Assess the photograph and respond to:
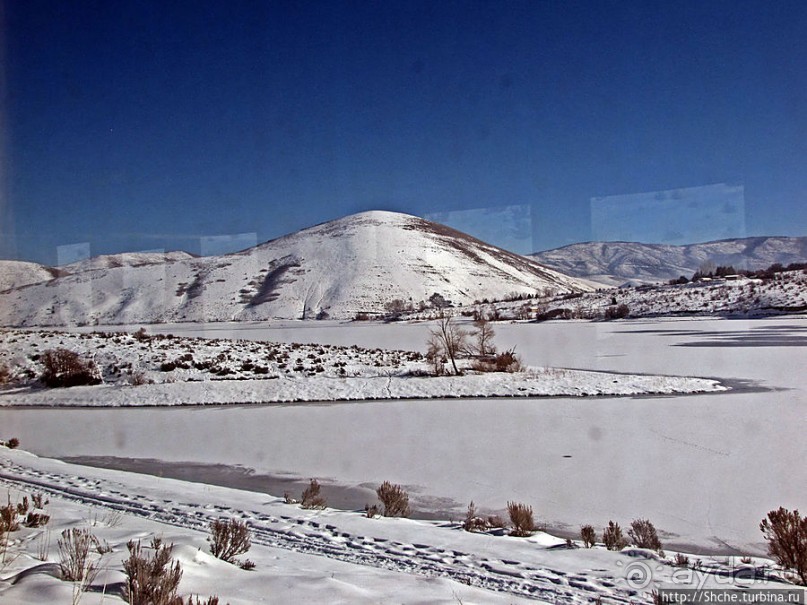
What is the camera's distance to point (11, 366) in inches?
773

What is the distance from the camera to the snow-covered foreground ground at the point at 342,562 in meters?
3.84

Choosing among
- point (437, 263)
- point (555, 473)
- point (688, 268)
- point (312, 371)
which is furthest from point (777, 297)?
point (437, 263)

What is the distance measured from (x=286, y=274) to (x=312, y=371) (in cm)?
5931

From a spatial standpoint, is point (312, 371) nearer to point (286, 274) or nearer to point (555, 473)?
point (555, 473)

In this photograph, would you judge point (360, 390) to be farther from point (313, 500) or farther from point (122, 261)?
point (122, 261)

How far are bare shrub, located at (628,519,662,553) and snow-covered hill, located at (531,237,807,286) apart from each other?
29429 mm

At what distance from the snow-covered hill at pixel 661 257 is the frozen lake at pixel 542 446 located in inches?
807

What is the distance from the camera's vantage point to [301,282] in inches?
2894

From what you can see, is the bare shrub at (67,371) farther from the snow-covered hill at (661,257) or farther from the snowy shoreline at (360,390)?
the snow-covered hill at (661,257)

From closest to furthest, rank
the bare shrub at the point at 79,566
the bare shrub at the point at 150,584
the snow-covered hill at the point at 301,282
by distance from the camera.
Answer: the bare shrub at the point at 150,584
the bare shrub at the point at 79,566
the snow-covered hill at the point at 301,282

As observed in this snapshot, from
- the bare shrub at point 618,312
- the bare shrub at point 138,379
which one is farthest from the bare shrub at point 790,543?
the bare shrub at point 618,312

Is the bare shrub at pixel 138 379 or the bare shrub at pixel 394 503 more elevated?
the bare shrub at pixel 138 379

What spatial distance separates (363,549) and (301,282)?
6963 cm

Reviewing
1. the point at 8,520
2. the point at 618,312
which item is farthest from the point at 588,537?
the point at 618,312
